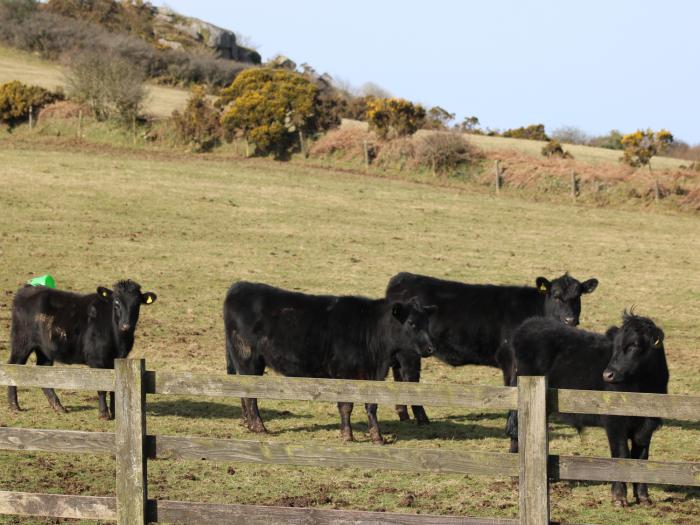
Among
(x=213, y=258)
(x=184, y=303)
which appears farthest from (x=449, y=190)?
(x=184, y=303)

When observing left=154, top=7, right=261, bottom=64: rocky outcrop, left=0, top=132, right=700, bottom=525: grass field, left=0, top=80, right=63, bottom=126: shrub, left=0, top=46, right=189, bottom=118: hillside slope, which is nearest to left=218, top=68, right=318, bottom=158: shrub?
left=0, top=132, right=700, bottom=525: grass field

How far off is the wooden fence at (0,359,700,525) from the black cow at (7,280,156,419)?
6.49m

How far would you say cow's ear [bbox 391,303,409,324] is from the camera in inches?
503

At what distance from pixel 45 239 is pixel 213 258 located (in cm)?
468

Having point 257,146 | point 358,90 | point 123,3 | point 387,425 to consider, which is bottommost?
point 387,425

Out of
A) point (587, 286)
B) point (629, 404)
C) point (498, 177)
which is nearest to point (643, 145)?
point (498, 177)

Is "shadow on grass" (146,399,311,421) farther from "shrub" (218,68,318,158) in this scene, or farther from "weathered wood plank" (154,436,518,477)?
"shrub" (218,68,318,158)

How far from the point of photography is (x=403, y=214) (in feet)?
113

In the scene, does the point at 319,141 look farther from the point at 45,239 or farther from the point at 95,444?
the point at 95,444

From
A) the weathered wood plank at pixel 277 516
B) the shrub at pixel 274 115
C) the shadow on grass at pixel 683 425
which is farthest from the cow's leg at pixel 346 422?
the shrub at pixel 274 115

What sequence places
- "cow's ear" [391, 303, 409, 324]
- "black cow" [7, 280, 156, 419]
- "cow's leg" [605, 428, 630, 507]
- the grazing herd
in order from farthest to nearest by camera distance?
"black cow" [7, 280, 156, 419] < "cow's ear" [391, 303, 409, 324] < the grazing herd < "cow's leg" [605, 428, 630, 507]

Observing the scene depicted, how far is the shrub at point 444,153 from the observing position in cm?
4191

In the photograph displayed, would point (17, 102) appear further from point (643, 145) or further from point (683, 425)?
point (683, 425)

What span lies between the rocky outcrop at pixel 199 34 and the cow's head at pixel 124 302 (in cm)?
7233
